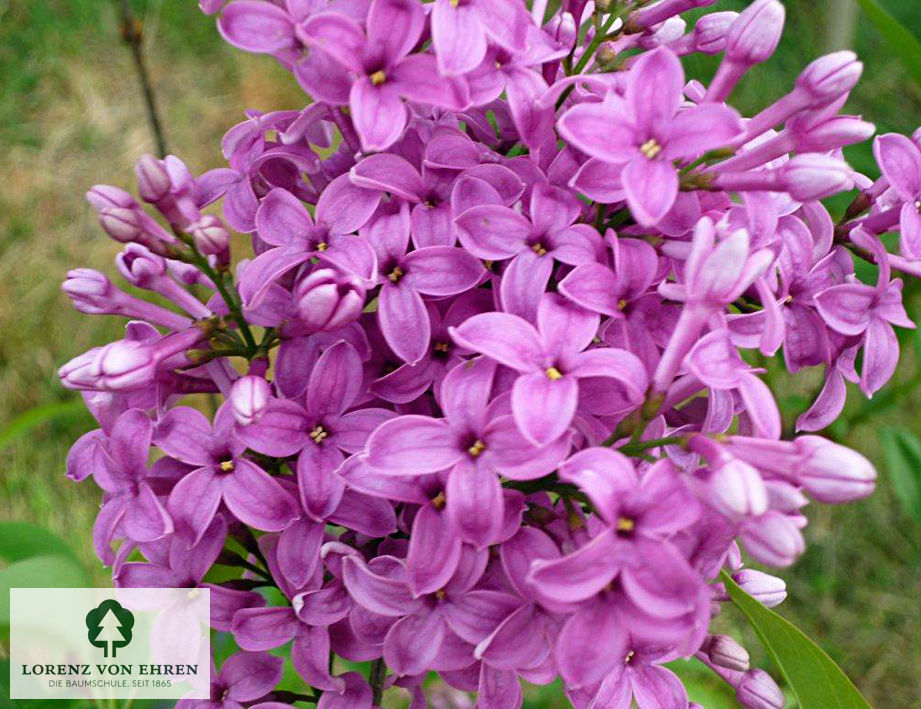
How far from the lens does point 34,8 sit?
219 centimetres

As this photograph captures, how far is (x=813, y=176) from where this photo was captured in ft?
1.78

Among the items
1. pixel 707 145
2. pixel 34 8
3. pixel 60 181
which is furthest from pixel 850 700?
pixel 34 8

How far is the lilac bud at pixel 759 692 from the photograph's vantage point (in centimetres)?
67

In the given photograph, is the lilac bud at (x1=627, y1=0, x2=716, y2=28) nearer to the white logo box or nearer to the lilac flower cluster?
the lilac flower cluster

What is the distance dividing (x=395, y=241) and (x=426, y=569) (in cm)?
18

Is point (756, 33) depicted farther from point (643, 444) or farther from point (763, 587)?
point (763, 587)

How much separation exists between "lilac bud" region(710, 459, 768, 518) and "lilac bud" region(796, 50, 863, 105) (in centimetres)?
22

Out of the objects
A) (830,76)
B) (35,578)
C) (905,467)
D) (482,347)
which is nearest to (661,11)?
(830,76)

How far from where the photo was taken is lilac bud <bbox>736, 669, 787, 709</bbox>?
2.20 ft

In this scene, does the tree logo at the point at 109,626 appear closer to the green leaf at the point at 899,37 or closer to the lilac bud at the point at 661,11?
the lilac bud at the point at 661,11

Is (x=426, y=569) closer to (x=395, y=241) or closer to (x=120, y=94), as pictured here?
(x=395, y=241)

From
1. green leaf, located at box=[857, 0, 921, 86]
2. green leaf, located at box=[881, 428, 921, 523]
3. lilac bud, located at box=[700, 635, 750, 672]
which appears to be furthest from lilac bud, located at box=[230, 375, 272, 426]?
green leaf, located at box=[881, 428, 921, 523]

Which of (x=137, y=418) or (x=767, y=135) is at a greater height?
(x=767, y=135)

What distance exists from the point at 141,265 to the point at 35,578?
206mm
